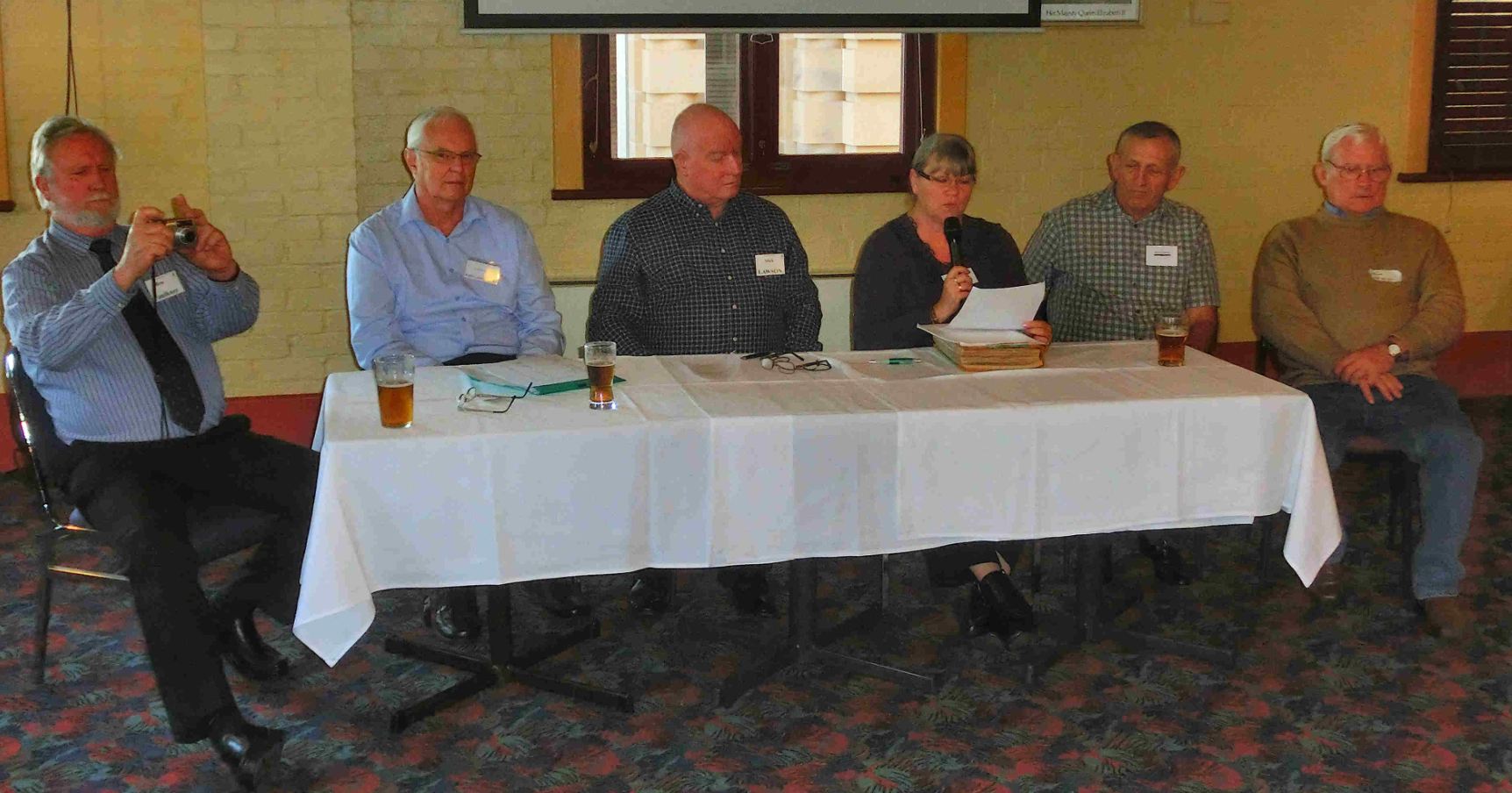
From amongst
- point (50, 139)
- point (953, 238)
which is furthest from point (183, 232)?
point (953, 238)

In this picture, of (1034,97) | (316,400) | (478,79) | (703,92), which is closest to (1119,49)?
(1034,97)

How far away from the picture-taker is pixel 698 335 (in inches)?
147

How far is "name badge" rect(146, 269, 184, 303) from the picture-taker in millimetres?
3107

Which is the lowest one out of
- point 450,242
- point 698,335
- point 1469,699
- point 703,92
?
point 1469,699

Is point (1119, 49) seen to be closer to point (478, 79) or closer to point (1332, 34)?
point (1332, 34)

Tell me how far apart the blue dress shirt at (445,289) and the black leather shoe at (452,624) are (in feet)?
2.00

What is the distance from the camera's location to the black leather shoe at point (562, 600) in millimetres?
3596

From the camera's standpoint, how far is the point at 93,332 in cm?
289

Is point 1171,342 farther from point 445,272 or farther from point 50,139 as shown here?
point 50,139

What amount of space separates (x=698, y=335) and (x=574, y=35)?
185cm

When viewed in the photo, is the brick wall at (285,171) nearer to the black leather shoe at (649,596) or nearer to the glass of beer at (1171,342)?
the black leather shoe at (649,596)

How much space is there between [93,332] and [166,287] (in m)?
0.26

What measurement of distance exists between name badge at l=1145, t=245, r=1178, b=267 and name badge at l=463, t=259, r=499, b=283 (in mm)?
1812

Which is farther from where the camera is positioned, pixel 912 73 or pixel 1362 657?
pixel 912 73
